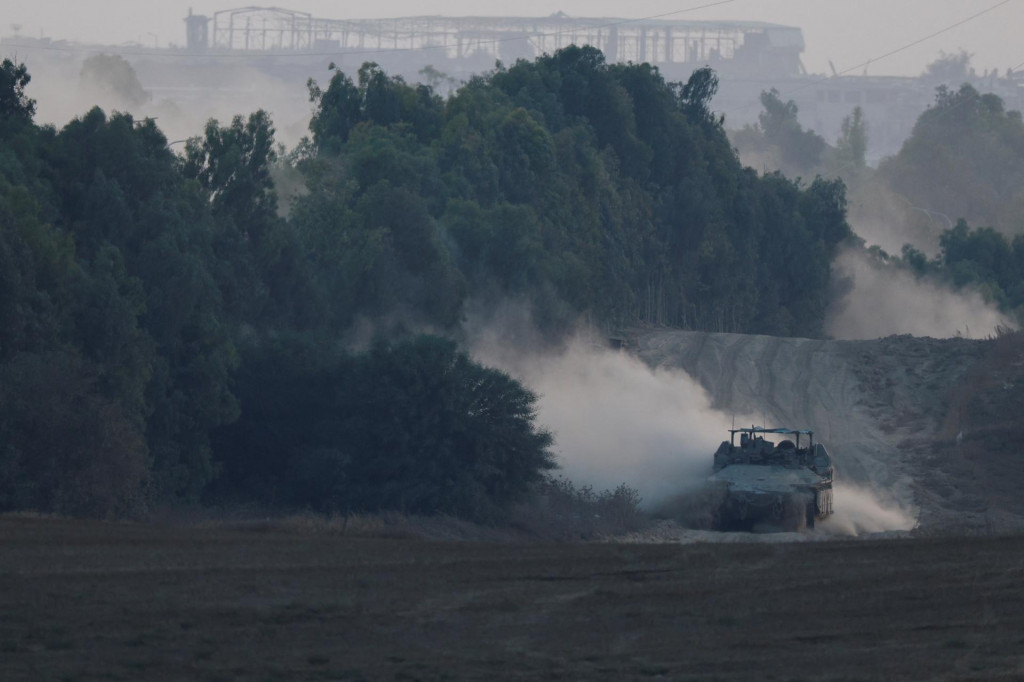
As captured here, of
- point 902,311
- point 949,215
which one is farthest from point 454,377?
point 949,215

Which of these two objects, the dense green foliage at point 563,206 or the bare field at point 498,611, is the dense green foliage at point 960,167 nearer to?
the dense green foliage at point 563,206

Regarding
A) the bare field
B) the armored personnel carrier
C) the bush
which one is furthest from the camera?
the bush

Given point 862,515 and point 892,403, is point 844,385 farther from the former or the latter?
point 862,515

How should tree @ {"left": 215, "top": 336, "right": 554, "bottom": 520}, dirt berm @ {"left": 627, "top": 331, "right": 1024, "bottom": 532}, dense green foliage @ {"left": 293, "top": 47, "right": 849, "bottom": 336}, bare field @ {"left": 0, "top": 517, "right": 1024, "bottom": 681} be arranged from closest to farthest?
bare field @ {"left": 0, "top": 517, "right": 1024, "bottom": 681}
tree @ {"left": 215, "top": 336, "right": 554, "bottom": 520}
dirt berm @ {"left": 627, "top": 331, "right": 1024, "bottom": 532}
dense green foliage @ {"left": 293, "top": 47, "right": 849, "bottom": 336}

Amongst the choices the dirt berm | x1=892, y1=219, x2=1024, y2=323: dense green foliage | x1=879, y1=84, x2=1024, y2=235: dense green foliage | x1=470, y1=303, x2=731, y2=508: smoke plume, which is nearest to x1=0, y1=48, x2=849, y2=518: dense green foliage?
x1=470, y1=303, x2=731, y2=508: smoke plume

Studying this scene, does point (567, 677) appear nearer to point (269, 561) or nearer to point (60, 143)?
point (269, 561)

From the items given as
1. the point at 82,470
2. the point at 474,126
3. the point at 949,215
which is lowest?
the point at 82,470

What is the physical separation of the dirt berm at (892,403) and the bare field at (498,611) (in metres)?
15.8

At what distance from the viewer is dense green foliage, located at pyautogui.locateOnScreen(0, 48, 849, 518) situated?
34.3 meters

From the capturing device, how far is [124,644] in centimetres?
1691

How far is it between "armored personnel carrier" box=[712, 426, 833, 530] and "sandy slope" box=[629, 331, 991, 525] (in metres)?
11.4

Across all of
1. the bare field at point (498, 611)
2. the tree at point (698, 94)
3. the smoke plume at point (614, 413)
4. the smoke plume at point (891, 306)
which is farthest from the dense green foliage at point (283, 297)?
the smoke plume at point (891, 306)

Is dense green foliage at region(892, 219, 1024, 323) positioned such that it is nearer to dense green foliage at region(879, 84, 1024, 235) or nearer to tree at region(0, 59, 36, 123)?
dense green foliage at region(879, 84, 1024, 235)

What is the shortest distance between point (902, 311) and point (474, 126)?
42.0 m
